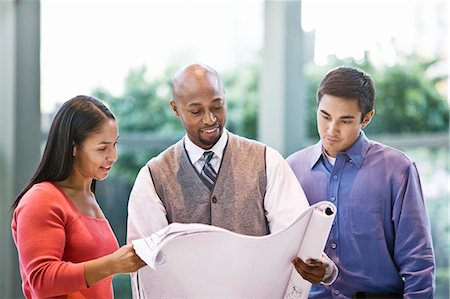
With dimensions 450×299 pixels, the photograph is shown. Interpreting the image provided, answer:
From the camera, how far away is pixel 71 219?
209cm

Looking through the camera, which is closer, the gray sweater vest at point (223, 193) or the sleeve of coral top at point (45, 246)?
the sleeve of coral top at point (45, 246)

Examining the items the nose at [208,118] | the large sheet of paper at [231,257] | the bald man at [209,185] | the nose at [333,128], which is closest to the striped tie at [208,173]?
the bald man at [209,185]

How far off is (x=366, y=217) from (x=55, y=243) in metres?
0.87

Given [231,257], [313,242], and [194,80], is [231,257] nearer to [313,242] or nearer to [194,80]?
[313,242]

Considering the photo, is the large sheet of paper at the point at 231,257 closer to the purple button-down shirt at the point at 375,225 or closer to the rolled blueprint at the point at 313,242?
the rolled blueprint at the point at 313,242

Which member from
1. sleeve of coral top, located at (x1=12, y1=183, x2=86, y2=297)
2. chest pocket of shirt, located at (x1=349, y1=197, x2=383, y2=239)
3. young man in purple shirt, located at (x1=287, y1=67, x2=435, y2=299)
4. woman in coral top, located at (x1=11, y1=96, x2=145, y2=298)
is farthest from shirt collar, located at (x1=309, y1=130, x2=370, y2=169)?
sleeve of coral top, located at (x1=12, y1=183, x2=86, y2=297)

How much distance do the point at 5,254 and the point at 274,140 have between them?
164 cm

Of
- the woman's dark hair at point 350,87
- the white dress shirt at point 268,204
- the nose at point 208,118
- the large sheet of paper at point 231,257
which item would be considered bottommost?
the large sheet of paper at point 231,257

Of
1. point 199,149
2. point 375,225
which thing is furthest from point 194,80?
point 375,225

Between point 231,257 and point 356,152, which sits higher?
point 356,152

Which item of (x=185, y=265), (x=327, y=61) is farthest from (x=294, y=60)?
(x=185, y=265)

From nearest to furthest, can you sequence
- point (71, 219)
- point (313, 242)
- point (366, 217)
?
1. point (313, 242)
2. point (71, 219)
3. point (366, 217)

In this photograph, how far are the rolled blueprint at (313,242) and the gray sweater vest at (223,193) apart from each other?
160 millimetres

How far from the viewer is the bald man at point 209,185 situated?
2109 mm
